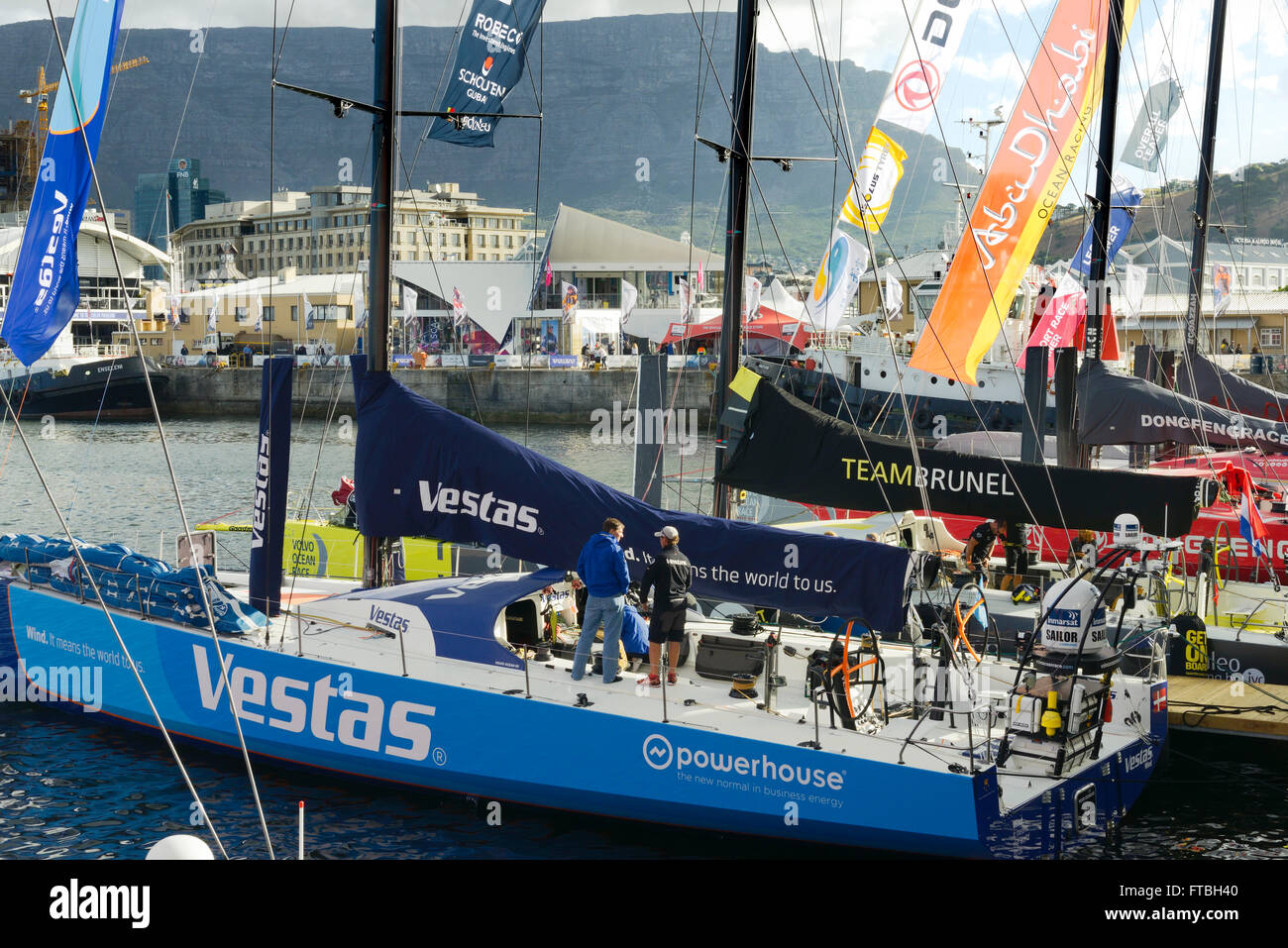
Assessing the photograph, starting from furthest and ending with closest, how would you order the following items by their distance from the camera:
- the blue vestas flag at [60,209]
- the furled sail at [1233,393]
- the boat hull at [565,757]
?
the furled sail at [1233,393] < the blue vestas flag at [60,209] < the boat hull at [565,757]

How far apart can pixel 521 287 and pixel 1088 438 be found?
109ft

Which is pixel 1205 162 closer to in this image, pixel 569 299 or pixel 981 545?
pixel 981 545

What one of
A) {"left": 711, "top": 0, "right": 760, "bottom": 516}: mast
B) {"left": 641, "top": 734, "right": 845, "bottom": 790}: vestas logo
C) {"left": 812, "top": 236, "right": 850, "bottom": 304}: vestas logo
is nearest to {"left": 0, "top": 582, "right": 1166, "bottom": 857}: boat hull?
{"left": 641, "top": 734, "right": 845, "bottom": 790}: vestas logo

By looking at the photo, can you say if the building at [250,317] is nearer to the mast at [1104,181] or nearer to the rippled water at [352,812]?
the mast at [1104,181]

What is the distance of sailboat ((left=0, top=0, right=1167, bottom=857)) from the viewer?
7699 mm

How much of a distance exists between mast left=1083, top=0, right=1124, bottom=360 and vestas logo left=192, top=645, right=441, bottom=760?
8.45m

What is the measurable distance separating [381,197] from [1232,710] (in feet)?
26.2

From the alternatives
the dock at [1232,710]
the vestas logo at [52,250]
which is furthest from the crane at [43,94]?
the dock at [1232,710]

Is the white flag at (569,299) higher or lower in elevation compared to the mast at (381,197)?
higher

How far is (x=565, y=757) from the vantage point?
834 centimetres

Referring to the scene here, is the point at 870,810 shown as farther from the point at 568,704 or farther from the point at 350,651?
the point at 350,651

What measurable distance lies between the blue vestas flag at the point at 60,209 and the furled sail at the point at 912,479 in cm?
464

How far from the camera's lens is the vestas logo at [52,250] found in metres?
7.69

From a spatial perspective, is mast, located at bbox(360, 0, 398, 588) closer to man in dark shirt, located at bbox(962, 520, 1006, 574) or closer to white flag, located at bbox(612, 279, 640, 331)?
man in dark shirt, located at bbox(962, 520, 1006, 574)
